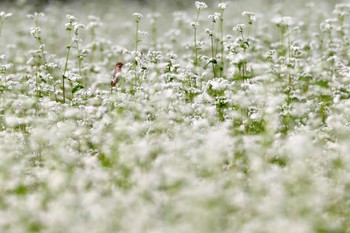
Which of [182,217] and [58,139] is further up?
[58,139]

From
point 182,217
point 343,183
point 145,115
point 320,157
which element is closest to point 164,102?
point 145,115

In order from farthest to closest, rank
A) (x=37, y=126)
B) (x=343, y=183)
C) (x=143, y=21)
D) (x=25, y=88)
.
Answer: (x=143, y=21) → (x=25, y=88) → (x=37, y=126) → (x=343, y=183)

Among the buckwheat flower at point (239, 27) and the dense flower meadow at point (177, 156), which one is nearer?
the dense flower meadow at point (177, 156)

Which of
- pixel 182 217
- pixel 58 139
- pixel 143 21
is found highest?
pixel 143 21

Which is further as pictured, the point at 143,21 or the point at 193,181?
the point at 143,21

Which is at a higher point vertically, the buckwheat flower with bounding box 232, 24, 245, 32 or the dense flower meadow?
the buckwheat flower with bounding box 232, 24, 245, 32

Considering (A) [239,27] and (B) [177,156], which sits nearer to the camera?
(B) [177,156]

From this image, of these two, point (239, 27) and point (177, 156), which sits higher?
point (239, 27)

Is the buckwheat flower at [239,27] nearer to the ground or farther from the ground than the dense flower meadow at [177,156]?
farther from the ground

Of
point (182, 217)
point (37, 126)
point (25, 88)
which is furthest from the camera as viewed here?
point (25, 88)

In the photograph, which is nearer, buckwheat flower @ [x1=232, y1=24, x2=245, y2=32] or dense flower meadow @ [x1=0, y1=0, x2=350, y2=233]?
dense flower meadow @ [x1=0, y1=0, x2=350, y2=233]

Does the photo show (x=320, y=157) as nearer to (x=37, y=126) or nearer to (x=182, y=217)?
(x=182, y=217)
